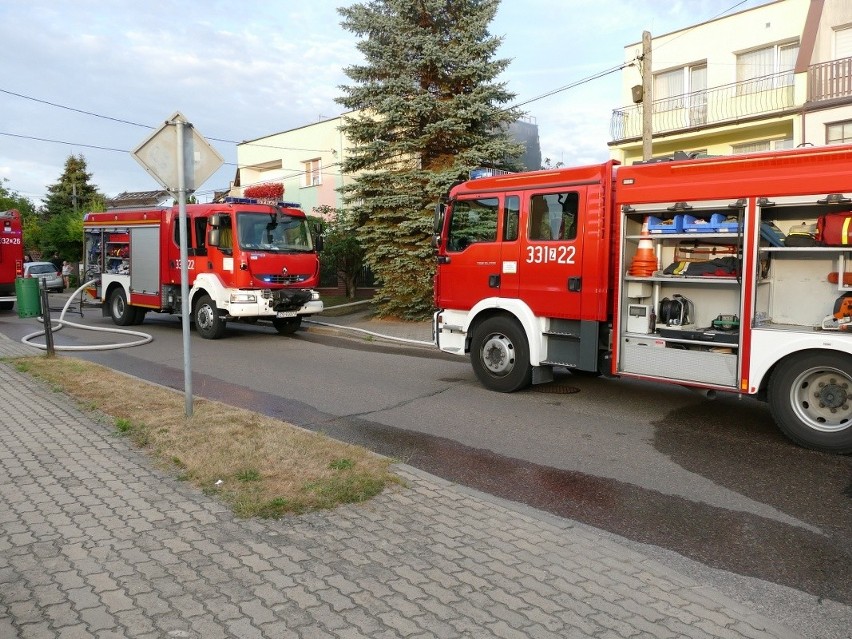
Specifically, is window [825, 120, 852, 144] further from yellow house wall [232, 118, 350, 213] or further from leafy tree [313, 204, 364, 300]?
yellow house wall [232, 118, 350, 213]

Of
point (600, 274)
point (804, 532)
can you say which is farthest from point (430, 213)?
point (804, 532)

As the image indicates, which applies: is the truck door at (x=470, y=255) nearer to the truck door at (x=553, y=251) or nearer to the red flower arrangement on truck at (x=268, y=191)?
the truck door at (x=553, y=251)

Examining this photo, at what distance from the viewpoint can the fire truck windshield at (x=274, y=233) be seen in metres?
14.2

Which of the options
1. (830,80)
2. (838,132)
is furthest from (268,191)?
(838,132)

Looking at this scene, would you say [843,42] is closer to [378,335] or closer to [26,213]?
[378,335]

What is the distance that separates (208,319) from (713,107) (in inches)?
632

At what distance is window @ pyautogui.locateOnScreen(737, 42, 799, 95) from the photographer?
20.0m

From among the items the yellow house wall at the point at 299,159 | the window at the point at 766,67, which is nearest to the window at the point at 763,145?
the window at the point at 766,67

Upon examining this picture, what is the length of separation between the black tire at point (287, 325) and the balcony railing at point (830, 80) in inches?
576

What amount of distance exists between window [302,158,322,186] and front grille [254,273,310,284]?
1597 centimetres

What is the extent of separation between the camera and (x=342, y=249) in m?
21.6

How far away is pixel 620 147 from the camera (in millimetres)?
23766

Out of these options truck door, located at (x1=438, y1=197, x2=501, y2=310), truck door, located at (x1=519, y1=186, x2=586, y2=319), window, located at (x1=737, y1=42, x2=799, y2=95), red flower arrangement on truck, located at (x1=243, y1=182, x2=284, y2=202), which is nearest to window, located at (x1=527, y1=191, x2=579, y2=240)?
truck door, located at (x1=519, y1=186, x2=586, y2=319)

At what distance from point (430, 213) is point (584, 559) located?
13.8 metres
